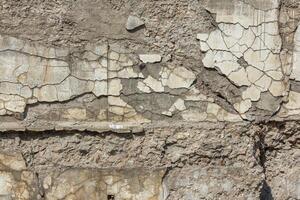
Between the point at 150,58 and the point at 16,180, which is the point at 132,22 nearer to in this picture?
the point at 150,58

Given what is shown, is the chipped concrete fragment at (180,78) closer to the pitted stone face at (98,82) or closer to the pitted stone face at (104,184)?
the pitted stone face at (98,82)

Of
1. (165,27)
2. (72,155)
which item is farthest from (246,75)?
(72,155)

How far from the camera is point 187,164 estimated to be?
7.75ft

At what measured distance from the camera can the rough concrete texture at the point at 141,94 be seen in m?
2.29

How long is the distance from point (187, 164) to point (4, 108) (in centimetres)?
75

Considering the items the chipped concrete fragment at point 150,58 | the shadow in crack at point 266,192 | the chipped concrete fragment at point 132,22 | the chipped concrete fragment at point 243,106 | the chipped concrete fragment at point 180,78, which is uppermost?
the chipped concrete fragment at point 132,22

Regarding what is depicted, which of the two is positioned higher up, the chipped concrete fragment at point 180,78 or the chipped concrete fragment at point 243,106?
the chipped concrete fragment at point 180,78

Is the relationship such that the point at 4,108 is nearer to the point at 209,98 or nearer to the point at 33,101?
the point at 33,101

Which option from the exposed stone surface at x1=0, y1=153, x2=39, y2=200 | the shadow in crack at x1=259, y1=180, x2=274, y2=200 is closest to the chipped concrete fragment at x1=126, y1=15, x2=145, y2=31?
the exposed stone surface at x1=0, y1=153, x2=39, y2=200

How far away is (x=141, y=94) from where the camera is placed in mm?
2330

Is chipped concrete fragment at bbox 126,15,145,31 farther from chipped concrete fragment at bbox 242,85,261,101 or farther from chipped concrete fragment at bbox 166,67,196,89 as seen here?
chipped concrete fragment at bbox 242,85,261,101

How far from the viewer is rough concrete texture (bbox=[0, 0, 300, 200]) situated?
2289 mm

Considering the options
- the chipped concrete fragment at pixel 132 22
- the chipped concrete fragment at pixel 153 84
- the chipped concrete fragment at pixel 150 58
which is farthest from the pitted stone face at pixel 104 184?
the chipped concrete fragment at pixel 132 22

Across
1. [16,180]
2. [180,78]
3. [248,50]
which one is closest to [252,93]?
[248,50]
